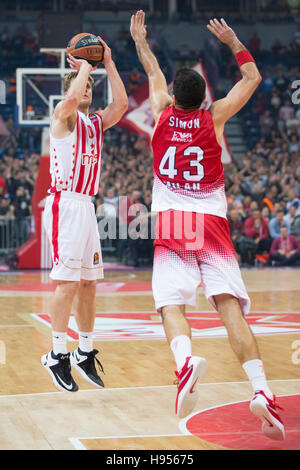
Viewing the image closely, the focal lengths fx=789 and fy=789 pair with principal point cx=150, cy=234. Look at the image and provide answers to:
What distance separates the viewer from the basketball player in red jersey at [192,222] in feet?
15.4

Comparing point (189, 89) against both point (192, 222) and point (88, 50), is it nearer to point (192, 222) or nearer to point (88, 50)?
point (192, 222)

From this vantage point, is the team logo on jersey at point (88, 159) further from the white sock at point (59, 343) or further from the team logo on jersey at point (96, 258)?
the white sock at point (59, 343)

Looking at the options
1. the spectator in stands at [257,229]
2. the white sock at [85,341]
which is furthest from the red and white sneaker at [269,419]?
the spectator in stands at [257,229]

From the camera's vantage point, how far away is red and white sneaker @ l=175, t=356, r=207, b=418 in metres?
4.36

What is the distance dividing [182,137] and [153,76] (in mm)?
653

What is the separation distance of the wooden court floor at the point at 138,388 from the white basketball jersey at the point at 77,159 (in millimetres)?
1508

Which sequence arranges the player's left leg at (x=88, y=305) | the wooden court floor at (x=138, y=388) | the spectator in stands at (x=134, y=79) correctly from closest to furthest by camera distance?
the wooden court floor at (x=138, y=388) → the player's left leg at (x=88, y=305) → the spectator in stands at (x=134, y=79)

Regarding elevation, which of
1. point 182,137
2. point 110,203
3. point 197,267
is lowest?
point 110,203

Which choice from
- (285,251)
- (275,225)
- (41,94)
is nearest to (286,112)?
(275,225)

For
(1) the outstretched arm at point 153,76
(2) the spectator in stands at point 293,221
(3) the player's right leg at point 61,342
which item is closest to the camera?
(1) the outstretched arm at point 153,76

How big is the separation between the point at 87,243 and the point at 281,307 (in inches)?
209

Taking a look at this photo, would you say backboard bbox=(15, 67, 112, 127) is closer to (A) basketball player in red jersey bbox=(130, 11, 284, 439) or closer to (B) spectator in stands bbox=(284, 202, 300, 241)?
(B) spectator in stands bbox=(284, 202, 300, 241)

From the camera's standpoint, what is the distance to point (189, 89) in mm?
4875
